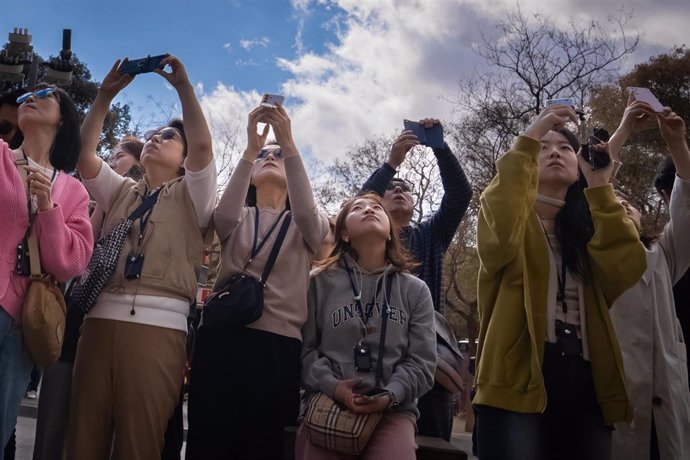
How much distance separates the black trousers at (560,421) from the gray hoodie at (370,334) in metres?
0.46

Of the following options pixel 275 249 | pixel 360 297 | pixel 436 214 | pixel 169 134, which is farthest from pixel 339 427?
pixel 436 214

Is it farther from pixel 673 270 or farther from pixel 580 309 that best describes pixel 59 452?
pixel 673 270

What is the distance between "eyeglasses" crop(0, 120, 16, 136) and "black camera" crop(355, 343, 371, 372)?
8.45 feet

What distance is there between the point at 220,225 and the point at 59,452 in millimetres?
1505

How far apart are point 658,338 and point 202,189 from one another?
2.45 meters

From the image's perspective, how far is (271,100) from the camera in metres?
3.46

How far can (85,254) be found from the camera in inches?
117

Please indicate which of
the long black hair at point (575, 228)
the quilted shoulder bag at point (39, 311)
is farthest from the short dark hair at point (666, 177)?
the quilted shoulder bag at point (39, 311)

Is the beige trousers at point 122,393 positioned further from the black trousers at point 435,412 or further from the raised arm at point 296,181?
the black trousers at point 435,412

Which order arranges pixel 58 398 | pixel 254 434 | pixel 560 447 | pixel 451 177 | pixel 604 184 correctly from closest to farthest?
1. pixel 560 447
2. pixel 604 184
3. pixel 254 434
4. pixel 58 398
5. pixel 451 177

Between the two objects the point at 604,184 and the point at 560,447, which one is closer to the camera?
the point at 560,447

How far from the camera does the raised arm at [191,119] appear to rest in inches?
125

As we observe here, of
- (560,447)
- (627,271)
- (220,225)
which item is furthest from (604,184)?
(220,225)

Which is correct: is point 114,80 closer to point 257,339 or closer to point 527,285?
point 257,339
